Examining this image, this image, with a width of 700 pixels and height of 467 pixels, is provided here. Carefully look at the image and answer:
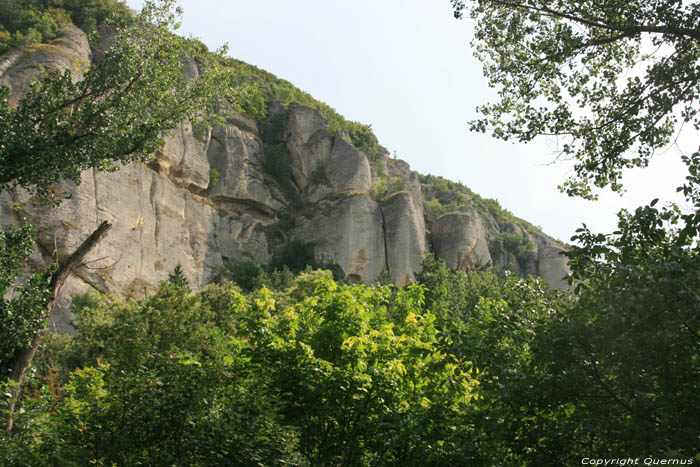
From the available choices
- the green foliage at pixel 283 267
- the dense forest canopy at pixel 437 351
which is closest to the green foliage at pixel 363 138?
the green foliage at pixel 283 267

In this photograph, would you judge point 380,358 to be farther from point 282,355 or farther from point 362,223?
point 362,223

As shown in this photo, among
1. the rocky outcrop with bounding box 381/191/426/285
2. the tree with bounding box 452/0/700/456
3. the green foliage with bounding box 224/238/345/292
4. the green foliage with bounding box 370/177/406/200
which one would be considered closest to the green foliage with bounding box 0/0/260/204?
the tree with bounding box 452/0/700/456

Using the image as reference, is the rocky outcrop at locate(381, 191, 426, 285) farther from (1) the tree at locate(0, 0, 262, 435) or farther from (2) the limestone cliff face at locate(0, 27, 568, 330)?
(1) the tree at locate(0, 0, 262, 435)

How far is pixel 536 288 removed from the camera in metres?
9.44

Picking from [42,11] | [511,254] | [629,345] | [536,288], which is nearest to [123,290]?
[42,11]

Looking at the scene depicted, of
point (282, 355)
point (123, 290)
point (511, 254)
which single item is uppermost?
point (511, 254)

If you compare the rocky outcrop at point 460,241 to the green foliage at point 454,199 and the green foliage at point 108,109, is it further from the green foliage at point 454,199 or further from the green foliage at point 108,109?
the green foliage at point 108,109

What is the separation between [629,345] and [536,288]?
3.49 m

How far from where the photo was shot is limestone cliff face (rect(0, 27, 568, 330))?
3562 cm

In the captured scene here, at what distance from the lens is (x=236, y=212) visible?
5209 cm

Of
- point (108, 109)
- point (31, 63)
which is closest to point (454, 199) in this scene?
point (31, 63)

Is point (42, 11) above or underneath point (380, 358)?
above

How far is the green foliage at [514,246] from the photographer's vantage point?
64.9 metres

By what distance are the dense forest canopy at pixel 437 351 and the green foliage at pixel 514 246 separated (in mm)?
53243
